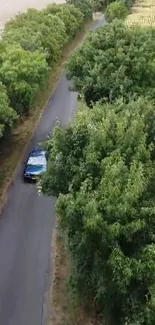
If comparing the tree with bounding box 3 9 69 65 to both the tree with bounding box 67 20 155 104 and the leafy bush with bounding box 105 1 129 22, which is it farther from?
the leafy bush with bounding box 105 1 129 22

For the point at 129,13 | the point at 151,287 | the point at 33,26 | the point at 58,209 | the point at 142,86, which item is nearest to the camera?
the point at 151,287

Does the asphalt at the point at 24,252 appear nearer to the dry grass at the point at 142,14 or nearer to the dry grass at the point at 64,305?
the dry grass at the point at 64,305

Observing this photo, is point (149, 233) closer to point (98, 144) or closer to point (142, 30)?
point (98, 144)

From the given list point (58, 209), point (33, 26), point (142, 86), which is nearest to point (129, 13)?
point (33, 26)

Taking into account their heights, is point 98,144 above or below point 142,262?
above

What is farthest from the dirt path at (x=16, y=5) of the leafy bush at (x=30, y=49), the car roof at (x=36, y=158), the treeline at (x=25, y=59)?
the car roof at (x=36, y=158)

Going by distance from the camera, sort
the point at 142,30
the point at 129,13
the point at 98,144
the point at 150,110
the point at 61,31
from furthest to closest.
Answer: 1. the point at 129,13
2. the point at 61,31
3. the point at 142,30
4. the point at 150,110
5. the point at 98,144

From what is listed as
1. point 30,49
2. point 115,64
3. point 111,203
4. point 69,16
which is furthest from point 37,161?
point 69,16
